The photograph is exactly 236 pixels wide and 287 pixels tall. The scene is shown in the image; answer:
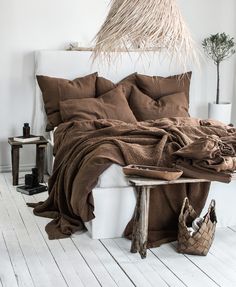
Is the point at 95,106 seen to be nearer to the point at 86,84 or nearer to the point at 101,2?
the point at 86,84

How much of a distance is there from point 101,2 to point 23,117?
162 cm

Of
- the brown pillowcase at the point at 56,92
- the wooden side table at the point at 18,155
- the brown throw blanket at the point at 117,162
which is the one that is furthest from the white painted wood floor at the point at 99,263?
the brown pillowcase at the point at 56,92

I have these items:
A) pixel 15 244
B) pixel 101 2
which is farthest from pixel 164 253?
pixel 101 2

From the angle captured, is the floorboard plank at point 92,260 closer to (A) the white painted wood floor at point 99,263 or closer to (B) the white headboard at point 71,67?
(A) the white painted wood floor at point 99,263

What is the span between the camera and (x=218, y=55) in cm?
623

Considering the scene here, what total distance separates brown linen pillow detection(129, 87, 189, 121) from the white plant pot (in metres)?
0.60

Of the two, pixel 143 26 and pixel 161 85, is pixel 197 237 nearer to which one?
pixel 143 26

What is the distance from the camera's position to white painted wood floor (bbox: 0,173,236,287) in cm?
318

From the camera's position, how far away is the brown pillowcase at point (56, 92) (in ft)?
17.9

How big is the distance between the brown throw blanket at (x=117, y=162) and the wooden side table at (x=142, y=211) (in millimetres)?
200

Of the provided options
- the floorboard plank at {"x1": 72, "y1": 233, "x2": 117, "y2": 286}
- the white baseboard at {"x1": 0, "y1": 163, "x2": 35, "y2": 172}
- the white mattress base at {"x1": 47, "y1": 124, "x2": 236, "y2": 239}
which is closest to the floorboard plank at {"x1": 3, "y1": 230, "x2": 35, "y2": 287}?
the floorboard plank at {"x1": 72, "y1": 233, "x2": 117, "y2": 286}

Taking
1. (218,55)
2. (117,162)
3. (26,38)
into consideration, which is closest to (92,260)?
(117,162)

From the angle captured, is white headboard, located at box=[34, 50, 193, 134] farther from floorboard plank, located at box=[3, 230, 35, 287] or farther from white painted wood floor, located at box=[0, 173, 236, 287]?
floorboard plank, located at box=[3, 230, 35, 287]

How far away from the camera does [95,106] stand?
17.4 ft
